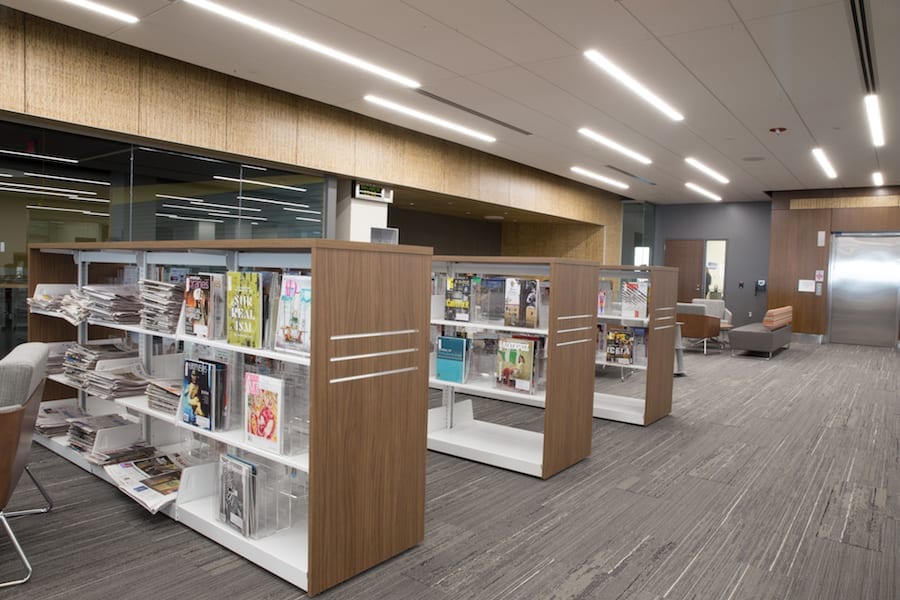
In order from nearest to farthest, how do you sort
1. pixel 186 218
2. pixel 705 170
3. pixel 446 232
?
pixel 186 218 < pixel 705 170 < pixel 446 232

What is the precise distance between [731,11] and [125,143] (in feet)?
18.1

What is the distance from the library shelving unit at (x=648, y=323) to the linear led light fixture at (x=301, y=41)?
9.38 feet

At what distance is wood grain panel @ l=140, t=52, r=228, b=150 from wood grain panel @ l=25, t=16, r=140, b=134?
0.11m

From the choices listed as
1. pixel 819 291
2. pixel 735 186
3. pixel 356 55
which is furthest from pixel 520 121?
pixel 819 291

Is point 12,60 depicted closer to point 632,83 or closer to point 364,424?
point 364,424

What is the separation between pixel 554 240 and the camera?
49.8ft

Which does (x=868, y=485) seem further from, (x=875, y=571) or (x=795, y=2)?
(x=795, y=2)

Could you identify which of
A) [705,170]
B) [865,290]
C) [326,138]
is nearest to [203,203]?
[326,138]

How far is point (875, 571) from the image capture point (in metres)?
3.00

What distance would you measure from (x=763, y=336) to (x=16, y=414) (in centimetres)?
1075

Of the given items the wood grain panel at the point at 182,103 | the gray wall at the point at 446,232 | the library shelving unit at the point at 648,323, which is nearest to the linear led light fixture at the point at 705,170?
the library shelving unit at the point at 648,323

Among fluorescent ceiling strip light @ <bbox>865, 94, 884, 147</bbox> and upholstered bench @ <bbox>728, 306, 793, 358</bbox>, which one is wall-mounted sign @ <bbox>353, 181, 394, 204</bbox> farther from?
upholstered bench @ <bbox>728, 306, 793, 358</bbox>

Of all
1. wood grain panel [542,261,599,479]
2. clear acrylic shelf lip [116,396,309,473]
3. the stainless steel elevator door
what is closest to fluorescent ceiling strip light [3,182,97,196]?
clear acrylic shelf lip [116,396,309,473]

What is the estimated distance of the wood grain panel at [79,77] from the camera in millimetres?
4867
